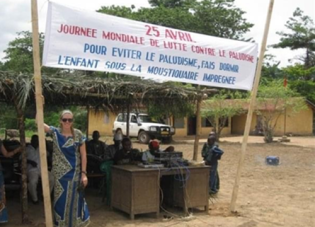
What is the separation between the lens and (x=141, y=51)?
6.70 meters

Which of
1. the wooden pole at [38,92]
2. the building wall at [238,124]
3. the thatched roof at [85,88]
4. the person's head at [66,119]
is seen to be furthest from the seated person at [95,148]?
the building wall at [238,124]

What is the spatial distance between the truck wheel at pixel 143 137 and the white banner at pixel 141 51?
14.7m

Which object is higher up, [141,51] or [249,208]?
[141,51]

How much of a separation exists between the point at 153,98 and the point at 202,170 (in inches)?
75.0

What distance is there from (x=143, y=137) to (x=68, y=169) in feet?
56.2

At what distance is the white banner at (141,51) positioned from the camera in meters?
5.76

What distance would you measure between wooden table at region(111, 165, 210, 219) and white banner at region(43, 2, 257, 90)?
153 cm

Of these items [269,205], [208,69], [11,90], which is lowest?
[269,205]

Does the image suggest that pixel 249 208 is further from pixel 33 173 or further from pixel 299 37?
pixel 299 37

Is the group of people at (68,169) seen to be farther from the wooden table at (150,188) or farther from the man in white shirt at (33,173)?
the man in white shirt at (33,173)

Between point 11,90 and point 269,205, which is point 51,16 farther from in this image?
point 269,205

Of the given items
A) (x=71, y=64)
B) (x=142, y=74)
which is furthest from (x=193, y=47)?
(x=71, y=64)

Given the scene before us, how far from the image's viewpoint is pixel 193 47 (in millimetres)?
7309

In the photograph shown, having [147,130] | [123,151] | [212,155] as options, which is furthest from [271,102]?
[123,151]
